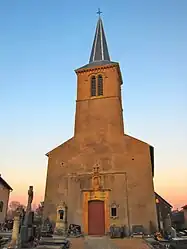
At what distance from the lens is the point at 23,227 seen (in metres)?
13.1

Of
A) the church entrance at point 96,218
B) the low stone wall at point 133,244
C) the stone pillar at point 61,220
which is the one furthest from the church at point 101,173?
the low stone wall at point 133,244

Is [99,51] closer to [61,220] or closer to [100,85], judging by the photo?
[100,85]

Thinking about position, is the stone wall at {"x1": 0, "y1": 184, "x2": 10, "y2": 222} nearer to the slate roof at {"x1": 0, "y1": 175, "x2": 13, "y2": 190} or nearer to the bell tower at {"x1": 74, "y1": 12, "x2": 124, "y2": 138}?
the slate roof at {"x1": 0, "y1": 175, "x2": 13, "y2": 190}

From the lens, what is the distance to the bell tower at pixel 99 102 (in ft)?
67.9

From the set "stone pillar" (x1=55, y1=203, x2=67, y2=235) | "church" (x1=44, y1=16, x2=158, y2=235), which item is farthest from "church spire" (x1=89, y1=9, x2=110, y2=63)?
"stone pillar" (x1=55, y1=203, x2=67, y2=235)

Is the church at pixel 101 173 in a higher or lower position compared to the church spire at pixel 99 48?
lower

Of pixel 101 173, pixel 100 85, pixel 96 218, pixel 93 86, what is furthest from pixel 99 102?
pixel 96 218

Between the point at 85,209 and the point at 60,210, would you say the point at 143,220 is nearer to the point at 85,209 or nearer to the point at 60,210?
the point at 85,209

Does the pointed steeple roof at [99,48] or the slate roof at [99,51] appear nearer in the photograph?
the slate roof at [99,51]

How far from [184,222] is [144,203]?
22300 millimetres

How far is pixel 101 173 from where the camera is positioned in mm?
18422

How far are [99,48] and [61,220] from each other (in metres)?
20.8

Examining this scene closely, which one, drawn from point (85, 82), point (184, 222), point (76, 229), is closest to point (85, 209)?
point (76, 229)

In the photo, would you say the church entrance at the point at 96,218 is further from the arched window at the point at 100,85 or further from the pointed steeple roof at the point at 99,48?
the pointed steeple roof at the point at 99,48
